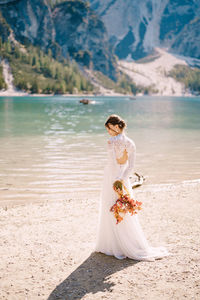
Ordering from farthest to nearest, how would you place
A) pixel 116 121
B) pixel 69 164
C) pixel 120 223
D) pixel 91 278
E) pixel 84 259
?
pixel 69 164, pixel 84 259, pixel 120 223, pixel 116 121, pixel 91 278

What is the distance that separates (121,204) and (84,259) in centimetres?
179

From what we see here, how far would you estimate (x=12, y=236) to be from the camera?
1012 cm

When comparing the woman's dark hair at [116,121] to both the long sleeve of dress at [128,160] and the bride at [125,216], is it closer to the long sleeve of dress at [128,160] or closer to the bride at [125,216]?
the bride at [125,216]

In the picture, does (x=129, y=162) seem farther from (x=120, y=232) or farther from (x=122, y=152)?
(x=120, y=232)

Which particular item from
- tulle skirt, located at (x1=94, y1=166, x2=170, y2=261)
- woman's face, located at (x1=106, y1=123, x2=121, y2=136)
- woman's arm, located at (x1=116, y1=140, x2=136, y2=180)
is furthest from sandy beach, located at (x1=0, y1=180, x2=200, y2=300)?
woman's face, located at (x1=106, y1=123, x2=121, y2=136)

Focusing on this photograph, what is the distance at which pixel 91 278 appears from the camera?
7.53 metres

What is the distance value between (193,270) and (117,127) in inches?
143

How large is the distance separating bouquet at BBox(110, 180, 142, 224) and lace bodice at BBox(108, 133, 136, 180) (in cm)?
22

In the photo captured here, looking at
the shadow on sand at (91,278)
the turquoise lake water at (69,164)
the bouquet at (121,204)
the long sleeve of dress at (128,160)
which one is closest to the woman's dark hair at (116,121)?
the long sleeve of dress at (128,160)

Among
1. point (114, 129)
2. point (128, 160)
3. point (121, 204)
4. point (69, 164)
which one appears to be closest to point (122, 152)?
point (128, 160)

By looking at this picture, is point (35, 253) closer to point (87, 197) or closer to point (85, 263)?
point (85, 263)

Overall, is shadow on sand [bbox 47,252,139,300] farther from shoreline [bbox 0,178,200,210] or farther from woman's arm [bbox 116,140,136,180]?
shoreline [bbox 0,178,200,210]

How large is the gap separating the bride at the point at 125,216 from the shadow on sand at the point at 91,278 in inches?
9.5

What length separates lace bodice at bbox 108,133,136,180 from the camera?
791cm
